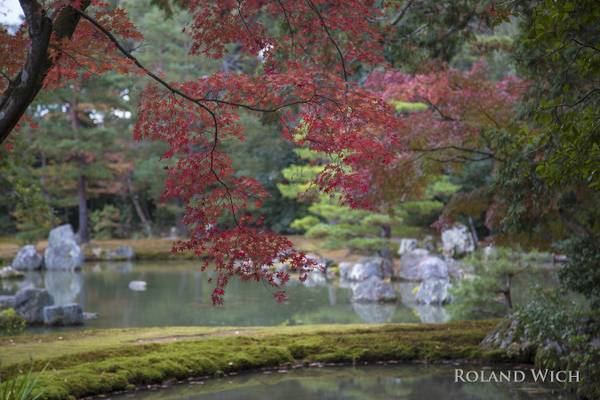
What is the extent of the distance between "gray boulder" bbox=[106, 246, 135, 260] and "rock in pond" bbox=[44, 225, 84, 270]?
1.97 meters

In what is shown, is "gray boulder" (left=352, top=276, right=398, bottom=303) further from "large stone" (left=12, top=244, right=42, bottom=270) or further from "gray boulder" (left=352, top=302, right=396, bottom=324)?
"large stone" (left=12, top=244, right=42, bottom=270)

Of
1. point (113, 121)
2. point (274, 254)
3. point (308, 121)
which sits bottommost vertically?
point (274, 254)

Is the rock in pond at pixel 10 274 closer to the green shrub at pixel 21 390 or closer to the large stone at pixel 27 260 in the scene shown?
the large stone at pixel 27 260

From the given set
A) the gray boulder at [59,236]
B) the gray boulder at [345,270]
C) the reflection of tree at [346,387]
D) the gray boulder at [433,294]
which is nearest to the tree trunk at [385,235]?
the gray boulder at [345,270]

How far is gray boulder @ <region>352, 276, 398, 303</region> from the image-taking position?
1388 cm

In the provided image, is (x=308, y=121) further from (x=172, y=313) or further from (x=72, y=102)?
(x=72, y=102)

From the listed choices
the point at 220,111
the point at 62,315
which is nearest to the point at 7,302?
the point at 62,315

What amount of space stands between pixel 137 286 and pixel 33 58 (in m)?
12.0

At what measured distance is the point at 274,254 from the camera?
447 centimetres

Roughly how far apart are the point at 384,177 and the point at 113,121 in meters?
18.3

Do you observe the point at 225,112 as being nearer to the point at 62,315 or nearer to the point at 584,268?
the point at 584,268

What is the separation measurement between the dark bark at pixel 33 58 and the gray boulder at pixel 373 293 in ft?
34.8

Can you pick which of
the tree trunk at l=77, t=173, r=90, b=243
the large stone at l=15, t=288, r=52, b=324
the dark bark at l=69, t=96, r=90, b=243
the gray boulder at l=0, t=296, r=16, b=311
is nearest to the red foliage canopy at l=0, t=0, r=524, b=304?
the large stone at l=15, t=288, r=52, b=324

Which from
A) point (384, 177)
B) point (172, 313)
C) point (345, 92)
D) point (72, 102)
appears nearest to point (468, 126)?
point (384, 177)
